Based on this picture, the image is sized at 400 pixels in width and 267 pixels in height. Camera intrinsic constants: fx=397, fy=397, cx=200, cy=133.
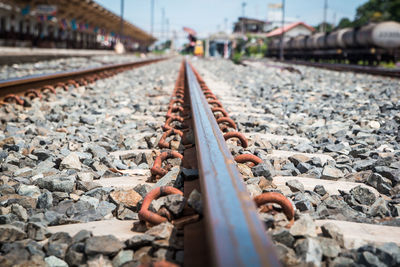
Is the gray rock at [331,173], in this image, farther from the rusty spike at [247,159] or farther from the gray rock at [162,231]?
the gray rock at [162,231]

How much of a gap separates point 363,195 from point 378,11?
10887cm

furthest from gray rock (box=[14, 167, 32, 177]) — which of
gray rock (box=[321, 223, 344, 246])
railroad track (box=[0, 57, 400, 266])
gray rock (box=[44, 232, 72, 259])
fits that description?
gray rock (box=[321, 223, 344, 246])

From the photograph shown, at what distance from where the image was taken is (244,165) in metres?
2.42

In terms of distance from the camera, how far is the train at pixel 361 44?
21.3 m

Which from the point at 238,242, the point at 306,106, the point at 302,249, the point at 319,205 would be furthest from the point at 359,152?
the point at 306,106

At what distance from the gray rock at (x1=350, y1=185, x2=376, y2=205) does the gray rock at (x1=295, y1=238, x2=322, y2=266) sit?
0.81 meters

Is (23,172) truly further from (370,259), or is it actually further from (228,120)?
(370,259)

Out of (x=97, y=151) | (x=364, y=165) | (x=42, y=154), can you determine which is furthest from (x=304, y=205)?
(x=42, y=154)

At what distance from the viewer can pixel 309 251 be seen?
4.52 feet

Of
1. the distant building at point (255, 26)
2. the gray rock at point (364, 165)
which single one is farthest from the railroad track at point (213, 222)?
the distant building at point (255, 26)

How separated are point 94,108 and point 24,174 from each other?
2837 mm

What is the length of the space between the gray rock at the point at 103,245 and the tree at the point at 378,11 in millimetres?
76146

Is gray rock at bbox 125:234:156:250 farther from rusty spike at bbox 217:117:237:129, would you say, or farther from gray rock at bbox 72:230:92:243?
rusty spike at bbox 217:117:237:129

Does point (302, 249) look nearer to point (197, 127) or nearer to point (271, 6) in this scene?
point (197, 127)
